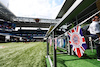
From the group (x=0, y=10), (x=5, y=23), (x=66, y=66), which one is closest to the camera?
(x=66, y=66)

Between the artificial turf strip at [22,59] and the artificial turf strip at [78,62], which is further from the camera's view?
the artificial turf strip at [22,59]

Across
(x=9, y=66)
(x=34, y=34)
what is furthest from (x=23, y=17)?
(x=9, y=66)

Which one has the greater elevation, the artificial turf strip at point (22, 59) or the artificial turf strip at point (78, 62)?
the artificial turf strip at point (78, 62)

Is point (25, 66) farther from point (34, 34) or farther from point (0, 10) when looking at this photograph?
point (34, 34)

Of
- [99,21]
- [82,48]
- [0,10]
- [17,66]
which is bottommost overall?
[17,66]

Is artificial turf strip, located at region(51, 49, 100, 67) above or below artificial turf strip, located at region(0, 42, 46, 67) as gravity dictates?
above

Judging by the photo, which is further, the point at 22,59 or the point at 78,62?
the point at 22,59

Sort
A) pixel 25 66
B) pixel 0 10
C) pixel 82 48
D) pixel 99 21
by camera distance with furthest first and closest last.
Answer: pixel 0 10 → pixel 25 66 → pixel 99 21 → pixel 82 48

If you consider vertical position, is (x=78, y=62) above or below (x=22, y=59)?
above

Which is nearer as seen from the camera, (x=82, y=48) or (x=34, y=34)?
(x=82, y=48)

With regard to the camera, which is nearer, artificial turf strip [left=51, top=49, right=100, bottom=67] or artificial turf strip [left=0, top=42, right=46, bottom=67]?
artificial turf strip [left=51, top=49, right=100, bottom=67]

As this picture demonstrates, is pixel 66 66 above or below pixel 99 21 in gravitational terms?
below

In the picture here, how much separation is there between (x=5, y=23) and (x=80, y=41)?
2747 cm

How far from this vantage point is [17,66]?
157cm
